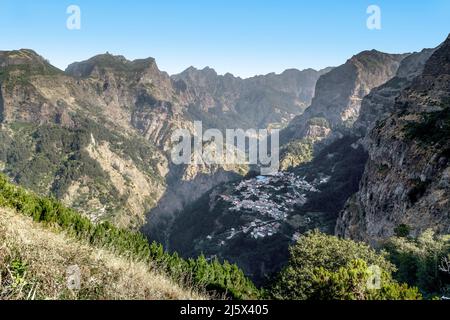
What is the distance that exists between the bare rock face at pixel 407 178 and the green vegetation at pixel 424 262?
811 cm

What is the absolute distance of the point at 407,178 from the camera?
77438 millimetres

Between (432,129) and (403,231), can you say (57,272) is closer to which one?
(403,231)

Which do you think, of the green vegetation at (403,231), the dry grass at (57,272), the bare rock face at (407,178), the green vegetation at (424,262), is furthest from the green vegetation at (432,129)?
the dry grass at (57,272)

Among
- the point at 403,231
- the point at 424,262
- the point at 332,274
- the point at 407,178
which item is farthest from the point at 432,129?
the point at 332,274

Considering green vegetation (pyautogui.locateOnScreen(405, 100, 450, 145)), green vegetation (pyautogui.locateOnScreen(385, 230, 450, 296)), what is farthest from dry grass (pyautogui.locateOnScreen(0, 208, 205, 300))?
green vegetation (pyautogui.locateOnScreen(405, 100, 450, 145))

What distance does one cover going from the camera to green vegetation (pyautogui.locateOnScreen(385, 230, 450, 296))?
39.0 m

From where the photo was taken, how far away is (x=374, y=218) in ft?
277

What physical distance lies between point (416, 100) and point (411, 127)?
132ft

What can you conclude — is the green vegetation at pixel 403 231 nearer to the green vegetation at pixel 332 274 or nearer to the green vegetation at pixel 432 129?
the green vegetation at pixel 332 274

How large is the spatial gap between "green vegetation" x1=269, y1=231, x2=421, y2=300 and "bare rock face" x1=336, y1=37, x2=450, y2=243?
18.8m

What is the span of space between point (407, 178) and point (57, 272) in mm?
77954

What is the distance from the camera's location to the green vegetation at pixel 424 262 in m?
39.0

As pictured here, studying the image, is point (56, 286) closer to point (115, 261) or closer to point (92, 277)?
point (92, 277)
